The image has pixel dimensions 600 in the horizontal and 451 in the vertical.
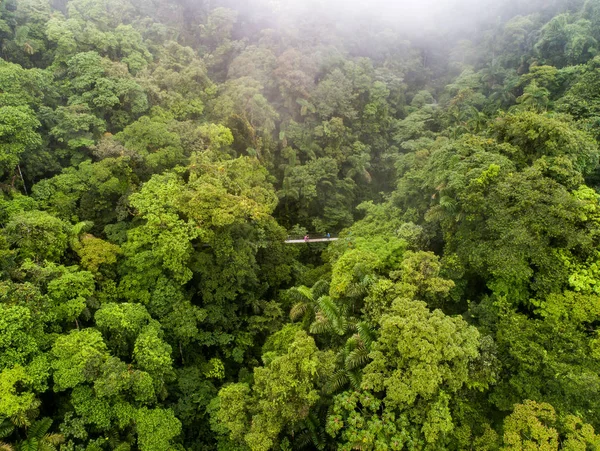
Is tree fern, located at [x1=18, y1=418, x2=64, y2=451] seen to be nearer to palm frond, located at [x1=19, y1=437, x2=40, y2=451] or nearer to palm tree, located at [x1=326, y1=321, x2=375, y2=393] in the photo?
palm frond, located at [x1=19, y1=437, x2=40, y2=451]

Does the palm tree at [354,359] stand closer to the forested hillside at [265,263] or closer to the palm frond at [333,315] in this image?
the forested hillside at [265,263]

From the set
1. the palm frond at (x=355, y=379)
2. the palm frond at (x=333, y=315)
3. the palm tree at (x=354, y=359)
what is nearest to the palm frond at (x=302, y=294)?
the palm frond at (x=333, y=315)

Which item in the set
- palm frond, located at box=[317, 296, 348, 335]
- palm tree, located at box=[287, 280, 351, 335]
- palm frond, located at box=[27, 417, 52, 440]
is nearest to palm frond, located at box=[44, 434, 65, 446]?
palm frond, located at box=[27, 417, 52, 440]

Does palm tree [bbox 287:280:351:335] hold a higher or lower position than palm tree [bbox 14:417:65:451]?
higher

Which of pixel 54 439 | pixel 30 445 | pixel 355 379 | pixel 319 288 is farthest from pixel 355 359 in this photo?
pixel 30 445

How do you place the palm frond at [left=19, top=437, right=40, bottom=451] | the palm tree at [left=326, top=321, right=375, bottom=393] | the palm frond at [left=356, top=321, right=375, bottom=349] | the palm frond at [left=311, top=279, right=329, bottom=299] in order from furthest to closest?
the palm frond at [left=311, top=279, right=329, bottom=299], the palm frond at [left=356, top=321, right=375, bottom=349], the palm tree at [left=326, top=321, right=375, bottom=393], the palm frond at [left=19, top=437, right=40, bottom=451]

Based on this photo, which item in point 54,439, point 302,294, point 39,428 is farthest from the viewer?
point 302,294

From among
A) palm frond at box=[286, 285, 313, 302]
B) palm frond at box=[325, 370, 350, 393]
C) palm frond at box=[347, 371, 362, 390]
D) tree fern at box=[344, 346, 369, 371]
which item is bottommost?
palm frond at box=[286, 285, 313, 302]

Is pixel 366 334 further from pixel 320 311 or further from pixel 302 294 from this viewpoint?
pixel 302 294

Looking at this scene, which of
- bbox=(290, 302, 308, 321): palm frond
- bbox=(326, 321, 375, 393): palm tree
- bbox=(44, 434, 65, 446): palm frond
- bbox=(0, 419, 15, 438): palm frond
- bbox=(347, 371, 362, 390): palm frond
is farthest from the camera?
bbox=(290, 302, 308, 321): palm frond
